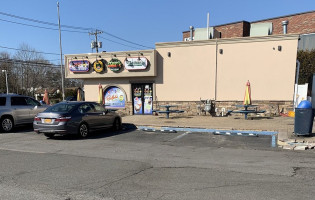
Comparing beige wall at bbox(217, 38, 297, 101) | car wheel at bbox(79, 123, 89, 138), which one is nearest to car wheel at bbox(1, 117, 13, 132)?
car wheel at bbox(79, 123, 89, 138)

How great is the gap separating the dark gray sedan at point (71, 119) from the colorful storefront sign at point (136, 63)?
6125 mm

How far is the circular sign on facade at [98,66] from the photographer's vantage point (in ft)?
58.3

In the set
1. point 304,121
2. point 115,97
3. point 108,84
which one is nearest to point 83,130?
point 304,121

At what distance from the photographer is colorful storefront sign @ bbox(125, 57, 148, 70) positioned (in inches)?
653

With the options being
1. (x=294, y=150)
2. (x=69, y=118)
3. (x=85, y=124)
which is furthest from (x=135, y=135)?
(x=294, y=150)

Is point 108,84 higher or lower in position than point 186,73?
lower

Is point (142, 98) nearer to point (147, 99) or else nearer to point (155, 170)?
point (147, 99)

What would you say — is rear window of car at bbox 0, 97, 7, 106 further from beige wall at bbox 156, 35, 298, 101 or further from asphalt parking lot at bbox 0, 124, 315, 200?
beige wall at bbox 156, 35, 298, 101

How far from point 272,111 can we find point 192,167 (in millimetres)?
10929

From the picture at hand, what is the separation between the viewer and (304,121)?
27.9ft

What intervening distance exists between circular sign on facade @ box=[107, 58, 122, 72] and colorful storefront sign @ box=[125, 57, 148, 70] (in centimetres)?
56

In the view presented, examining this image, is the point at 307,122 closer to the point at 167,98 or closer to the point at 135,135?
the point at 135,135

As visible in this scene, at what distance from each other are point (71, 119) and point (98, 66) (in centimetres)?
886

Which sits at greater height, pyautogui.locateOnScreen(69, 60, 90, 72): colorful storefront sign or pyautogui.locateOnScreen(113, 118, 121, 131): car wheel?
pyautogui.locateOnScreen(69, 60, 90, 72): colorful storefront sign
